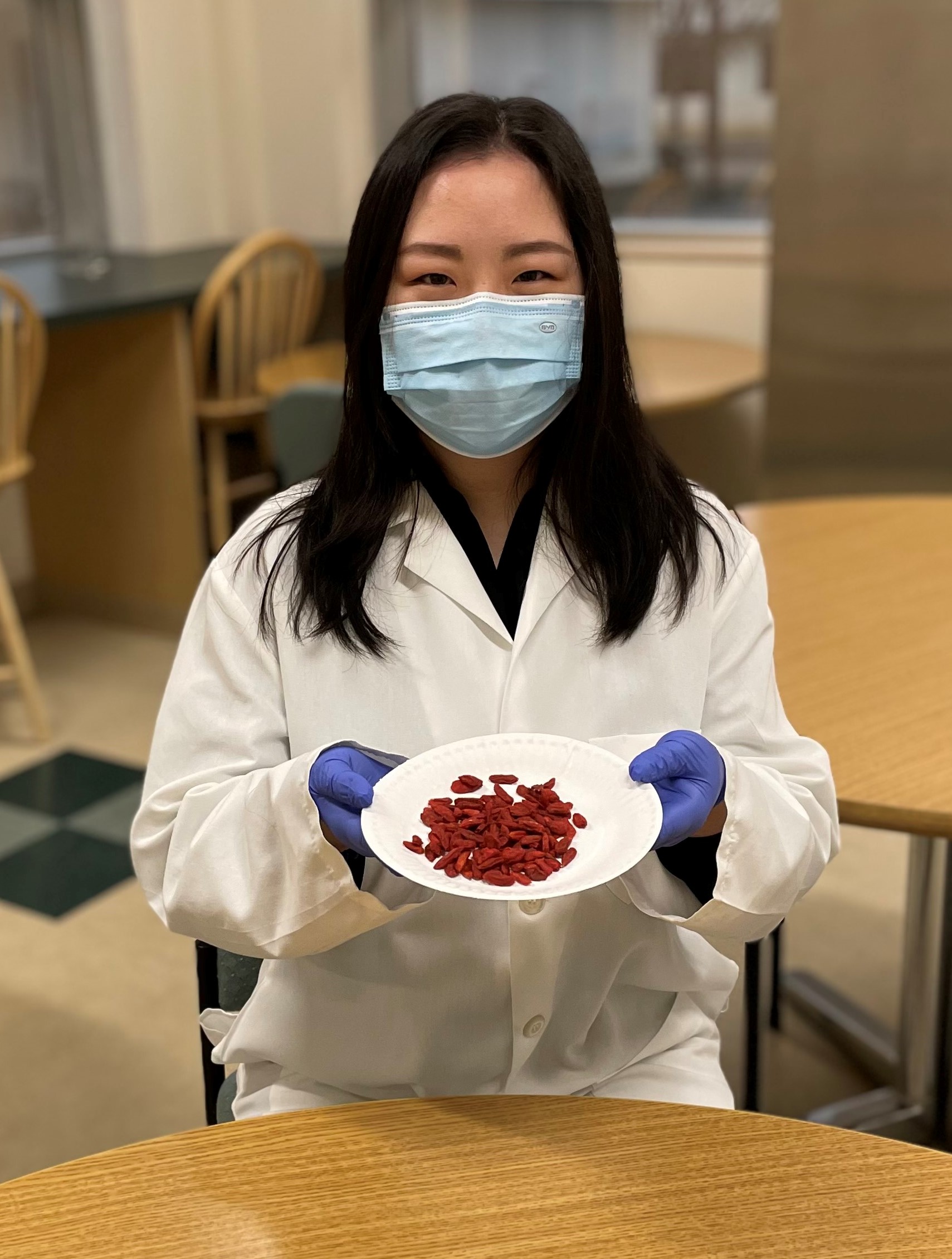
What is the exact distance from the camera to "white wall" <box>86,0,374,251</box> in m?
4.03

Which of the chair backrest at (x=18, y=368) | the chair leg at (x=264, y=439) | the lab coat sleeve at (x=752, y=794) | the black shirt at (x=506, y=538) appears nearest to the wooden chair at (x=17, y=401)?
the chair backrest at (x=18, y=368)

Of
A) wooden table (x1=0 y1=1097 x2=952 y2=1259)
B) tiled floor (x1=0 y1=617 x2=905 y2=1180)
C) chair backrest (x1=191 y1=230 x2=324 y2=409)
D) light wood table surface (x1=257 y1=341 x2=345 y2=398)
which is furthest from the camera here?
chair backrest (x1=191 y1=230 x2=324 y2=409)

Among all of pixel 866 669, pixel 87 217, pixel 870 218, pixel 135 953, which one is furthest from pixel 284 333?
pixel 866 669

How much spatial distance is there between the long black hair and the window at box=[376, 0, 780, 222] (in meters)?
2.83

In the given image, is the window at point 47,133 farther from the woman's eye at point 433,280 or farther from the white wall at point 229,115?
the woman's eye at point 433,280

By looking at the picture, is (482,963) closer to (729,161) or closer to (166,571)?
(166,571)

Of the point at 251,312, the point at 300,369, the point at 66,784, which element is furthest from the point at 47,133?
the point at 66,784

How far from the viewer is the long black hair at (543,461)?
1038 millimetres

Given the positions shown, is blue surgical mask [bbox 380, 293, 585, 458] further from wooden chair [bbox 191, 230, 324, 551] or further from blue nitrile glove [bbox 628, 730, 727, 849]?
wooden chair [bbox 191, 230, 324, 551]

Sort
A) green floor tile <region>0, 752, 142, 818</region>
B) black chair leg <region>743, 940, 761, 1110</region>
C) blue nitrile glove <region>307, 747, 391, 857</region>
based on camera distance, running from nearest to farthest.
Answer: blue nitrile glove <region>307, 747, 391, 857</region>, black chair leg <region>743, 940, 761, 1110</region>, green floor tile <region>0, 752, 142, 818</region>

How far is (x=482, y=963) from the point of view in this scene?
1.03m

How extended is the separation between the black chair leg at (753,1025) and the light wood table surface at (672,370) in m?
1.56

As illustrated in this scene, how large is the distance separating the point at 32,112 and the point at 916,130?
9.22 ft

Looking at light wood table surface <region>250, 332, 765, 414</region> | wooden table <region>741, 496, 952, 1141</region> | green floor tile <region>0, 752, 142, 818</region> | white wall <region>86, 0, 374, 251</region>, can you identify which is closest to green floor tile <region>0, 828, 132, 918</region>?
green floor tile <region>0, 752, 142, 818</region>
